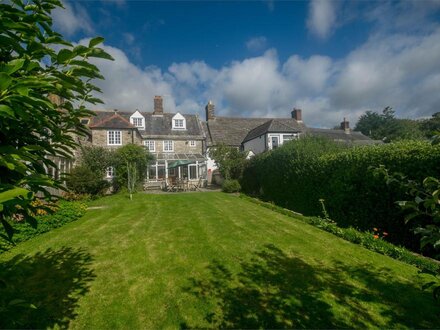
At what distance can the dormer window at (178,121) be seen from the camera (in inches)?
1342

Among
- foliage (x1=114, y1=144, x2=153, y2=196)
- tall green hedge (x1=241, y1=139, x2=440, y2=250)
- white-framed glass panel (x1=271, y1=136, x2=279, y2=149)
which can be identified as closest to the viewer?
tall green hedge (x1=241, y1=139, x2=440, y2=250)

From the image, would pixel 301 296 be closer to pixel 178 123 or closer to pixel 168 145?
pixel 168 145

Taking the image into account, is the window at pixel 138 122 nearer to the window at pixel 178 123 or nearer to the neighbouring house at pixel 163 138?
the neighbouring house at pixel 163 138

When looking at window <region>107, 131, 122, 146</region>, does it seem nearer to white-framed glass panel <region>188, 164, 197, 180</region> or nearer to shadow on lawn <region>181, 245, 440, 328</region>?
white-framed glass panel <region>188, 164, 197, 180</region>

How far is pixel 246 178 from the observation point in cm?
2259

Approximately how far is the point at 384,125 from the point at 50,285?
8658 cm

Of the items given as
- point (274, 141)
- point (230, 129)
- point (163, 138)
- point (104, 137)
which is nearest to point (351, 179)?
point (274, 141)

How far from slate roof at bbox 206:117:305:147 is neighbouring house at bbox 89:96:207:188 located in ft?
7.42

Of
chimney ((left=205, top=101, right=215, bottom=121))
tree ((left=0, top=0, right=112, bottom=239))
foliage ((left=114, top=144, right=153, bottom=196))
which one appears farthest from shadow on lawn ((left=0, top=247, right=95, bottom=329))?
chimney ((left=205, top=101, right=215, bottom=121))

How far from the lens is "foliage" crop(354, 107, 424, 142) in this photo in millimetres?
64500

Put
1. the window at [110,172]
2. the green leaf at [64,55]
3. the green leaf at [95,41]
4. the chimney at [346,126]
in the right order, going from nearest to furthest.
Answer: the green leaf at [64,55]
the green leaf at [95,41]
the window at [110,172]
the chimney at [346,126]

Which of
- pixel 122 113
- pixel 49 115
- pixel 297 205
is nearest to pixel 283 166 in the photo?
pixel 297 205

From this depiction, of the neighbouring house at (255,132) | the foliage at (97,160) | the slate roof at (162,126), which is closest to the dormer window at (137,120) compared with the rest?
the slate roof at (162,126)

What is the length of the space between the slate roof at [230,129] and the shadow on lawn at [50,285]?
28.1 metres
